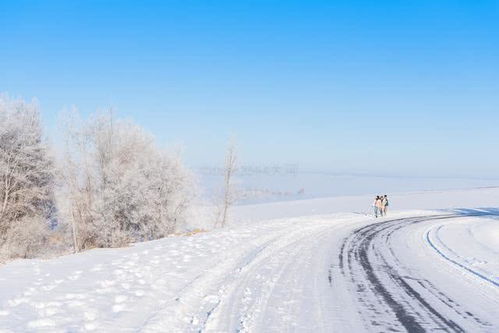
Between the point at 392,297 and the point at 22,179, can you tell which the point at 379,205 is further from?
the point at 22,179

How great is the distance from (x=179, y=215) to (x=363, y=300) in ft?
92.3

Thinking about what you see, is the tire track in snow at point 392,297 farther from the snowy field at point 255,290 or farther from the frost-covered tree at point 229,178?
the frost-covered tree at point 229,178

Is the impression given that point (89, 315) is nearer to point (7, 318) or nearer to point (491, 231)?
point (7, 318)

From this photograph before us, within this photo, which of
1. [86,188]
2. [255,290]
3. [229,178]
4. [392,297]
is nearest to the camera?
[392,297]

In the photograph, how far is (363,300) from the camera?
8781 millimetres

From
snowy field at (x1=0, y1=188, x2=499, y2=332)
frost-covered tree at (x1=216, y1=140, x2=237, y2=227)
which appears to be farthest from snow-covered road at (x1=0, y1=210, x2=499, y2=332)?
frost-covered tree at (x1=216, y1=140, x2=237, y2=227)

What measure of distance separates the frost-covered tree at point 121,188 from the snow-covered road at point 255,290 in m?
16.8

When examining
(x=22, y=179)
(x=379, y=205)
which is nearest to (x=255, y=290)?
(x=22, y=179)

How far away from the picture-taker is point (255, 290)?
9.25 m

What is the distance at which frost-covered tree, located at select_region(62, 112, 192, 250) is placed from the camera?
31375 mm

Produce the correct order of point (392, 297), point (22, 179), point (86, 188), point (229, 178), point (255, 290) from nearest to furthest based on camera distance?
point (392, 297) < point (255, 290) < point (22, 179) < point (86, 188) < point (229, 178)

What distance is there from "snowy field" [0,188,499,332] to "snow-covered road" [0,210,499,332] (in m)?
0.02

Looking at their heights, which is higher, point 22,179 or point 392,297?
point 22,179

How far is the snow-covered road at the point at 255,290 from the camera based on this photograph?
7014mm
